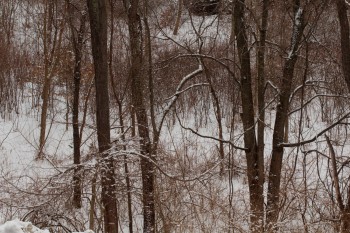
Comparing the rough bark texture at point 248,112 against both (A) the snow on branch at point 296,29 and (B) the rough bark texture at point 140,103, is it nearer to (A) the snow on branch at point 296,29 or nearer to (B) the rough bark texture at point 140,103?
(A) the snow on branch at point 296,29

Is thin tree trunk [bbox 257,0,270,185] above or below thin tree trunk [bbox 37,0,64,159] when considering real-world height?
below

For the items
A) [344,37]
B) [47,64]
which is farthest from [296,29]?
[47,64]

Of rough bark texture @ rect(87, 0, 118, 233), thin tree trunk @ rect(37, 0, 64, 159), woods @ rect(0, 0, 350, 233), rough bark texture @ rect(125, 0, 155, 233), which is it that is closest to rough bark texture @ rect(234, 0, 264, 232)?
woods @ rect(0, 0, 350, 233)

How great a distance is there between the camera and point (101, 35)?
5.65 meters

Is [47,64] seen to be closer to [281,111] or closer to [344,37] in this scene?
[281,111]

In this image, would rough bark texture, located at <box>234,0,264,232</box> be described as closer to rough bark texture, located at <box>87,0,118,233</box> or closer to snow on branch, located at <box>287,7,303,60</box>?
snow on branch, located at <box>287,7,303,60</box>

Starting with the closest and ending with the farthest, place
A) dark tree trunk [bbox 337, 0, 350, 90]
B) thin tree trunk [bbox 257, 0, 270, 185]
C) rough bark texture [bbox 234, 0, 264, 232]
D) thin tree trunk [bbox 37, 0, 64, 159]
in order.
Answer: dark tree trunk [bbox 337, 0, 350, 90], thin tree trunk [bbox 257, 0, 270, 185], rough bark texture [bbox 234, 0, 264, 232], thin tree trunk [bbox 37, 0, 64, 159]

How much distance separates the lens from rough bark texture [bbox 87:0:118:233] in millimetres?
5492

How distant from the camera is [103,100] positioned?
19.3 ft

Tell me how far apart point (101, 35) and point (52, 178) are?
5.56 ft

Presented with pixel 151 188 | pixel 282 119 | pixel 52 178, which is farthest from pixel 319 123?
pixel 52 178

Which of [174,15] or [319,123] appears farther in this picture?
[174,15]

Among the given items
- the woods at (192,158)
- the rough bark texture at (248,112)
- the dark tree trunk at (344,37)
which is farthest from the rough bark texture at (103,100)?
the dark tree trunk at (344,37)

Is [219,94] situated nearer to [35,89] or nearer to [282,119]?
[35,89]
